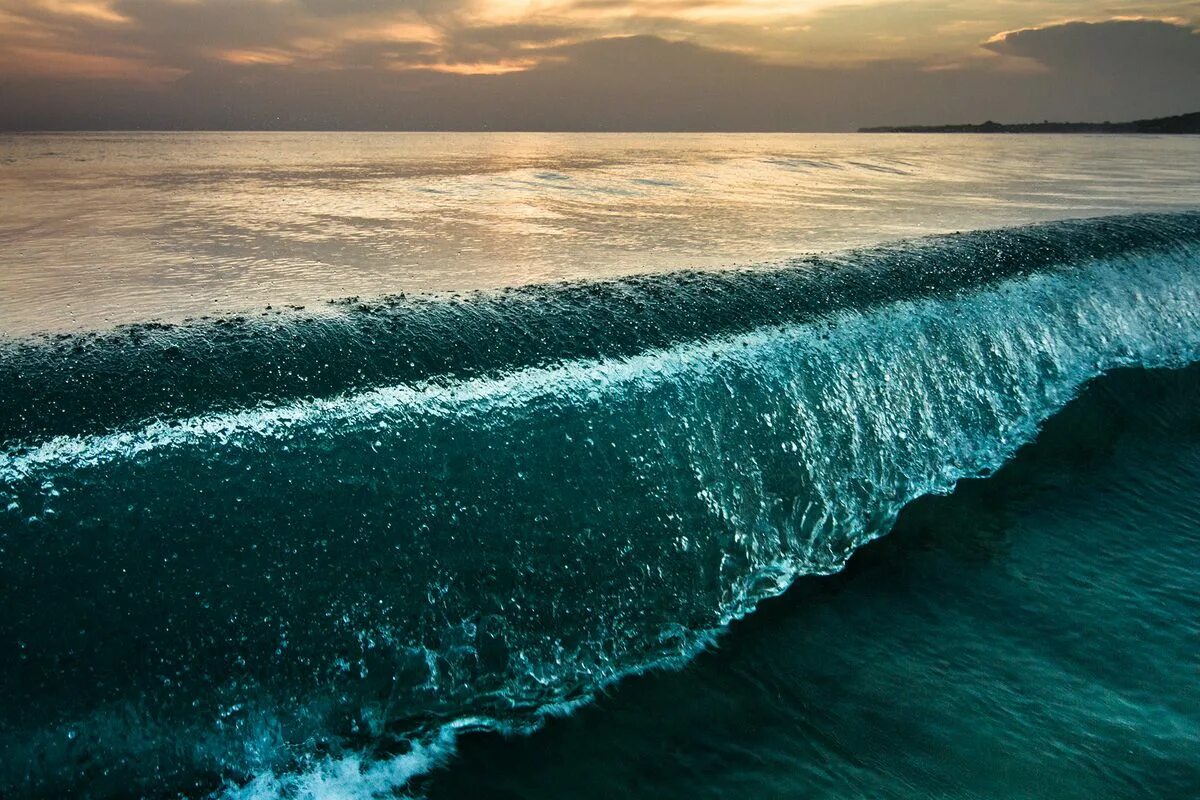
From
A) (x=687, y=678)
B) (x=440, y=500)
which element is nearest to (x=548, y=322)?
(x=440, y=500)

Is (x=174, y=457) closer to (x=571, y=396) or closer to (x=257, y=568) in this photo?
(x=257, y=568)

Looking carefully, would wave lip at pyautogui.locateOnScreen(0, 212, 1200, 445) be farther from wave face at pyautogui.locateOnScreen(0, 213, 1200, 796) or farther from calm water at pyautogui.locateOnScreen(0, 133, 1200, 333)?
calm water at pyautogui.locateOnScreen(0, 133, 1200, 333)

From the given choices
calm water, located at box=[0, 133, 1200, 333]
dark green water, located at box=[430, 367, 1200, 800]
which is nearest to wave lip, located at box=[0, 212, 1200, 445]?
calm water, located at box=[0, 133, 1200, 333]

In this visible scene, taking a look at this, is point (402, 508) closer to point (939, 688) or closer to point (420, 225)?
point (939, 688)

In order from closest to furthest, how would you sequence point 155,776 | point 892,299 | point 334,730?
point 155,776, point 334,730, point 892,299

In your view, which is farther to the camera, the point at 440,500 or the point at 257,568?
the point at 440,500

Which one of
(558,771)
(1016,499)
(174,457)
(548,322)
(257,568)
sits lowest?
(558,771)

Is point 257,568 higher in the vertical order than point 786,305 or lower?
lower
